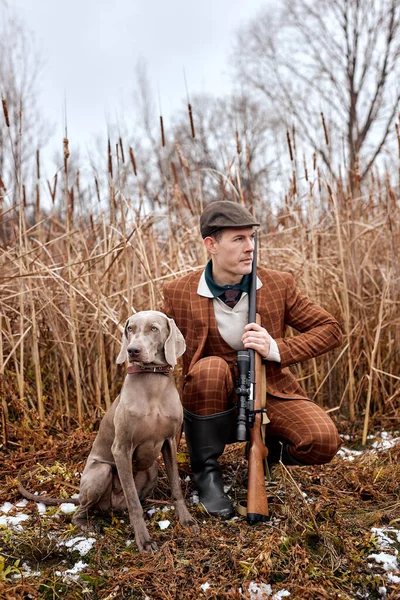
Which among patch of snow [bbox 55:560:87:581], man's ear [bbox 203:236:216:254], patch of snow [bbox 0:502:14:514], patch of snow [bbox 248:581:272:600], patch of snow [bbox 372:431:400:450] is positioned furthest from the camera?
patch of snow [bbox 372:431:400:450]

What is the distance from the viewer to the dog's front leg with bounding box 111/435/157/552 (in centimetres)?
266

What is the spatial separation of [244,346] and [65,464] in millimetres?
1370

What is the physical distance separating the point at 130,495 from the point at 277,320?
128 cm

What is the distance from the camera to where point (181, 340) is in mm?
2941

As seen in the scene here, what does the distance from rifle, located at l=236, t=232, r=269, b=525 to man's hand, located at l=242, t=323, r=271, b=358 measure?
0.11ft

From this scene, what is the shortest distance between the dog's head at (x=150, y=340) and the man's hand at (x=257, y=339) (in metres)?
0.40

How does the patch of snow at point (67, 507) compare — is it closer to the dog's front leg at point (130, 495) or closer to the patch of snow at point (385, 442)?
the dog's front leg at point (130, 495)

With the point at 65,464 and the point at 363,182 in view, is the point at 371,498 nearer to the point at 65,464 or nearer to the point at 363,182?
the point at 65,464

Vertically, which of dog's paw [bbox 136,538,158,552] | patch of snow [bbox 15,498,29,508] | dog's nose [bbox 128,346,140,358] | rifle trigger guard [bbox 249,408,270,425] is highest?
dog's nose [bbox 128,346,140,358]

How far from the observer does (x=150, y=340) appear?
2.75 m

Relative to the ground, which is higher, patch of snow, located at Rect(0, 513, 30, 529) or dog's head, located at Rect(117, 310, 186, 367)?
dog's head, located at Rect(117, 310, 186, 367)

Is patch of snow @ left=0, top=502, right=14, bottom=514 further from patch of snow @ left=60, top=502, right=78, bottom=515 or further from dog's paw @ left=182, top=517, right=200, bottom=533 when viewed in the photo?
dog's paw @ left=182, top=517, right=200, bottom=533

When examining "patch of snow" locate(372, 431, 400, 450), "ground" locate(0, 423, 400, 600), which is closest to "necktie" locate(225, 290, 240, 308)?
"ground" locate(0, 423, 400, 600)

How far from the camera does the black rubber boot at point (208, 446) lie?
312cm
